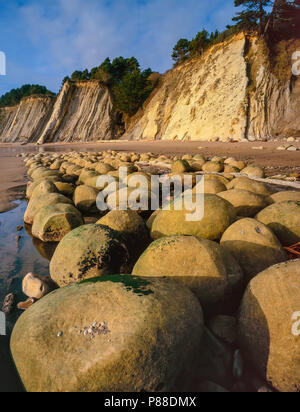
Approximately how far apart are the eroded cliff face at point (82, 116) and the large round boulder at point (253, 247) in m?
33.6

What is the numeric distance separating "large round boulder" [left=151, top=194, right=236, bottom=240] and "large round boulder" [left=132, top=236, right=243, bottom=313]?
516 millimetres

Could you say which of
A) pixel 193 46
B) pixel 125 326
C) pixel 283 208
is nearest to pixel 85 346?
pixel 125 326

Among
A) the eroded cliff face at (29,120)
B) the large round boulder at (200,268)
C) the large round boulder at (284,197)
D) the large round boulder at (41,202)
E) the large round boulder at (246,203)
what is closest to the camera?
the large round boulder at (200,268)

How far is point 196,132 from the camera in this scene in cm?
1958

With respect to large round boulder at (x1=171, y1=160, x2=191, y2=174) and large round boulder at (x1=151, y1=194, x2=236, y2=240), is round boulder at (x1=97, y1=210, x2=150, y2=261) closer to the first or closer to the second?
large round boulder at (x1=151, y1=194, x2=236, y2=240)

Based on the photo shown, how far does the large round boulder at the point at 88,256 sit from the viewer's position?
193 centimetres

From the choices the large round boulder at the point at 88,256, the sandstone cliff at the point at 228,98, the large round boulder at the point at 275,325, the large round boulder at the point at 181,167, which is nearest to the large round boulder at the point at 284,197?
the large round boulder at the point at 275,325

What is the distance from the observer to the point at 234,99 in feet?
60.1

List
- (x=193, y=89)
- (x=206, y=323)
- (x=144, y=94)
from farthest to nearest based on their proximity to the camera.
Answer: (x=144, y=94) → (x=193, y=89) → (x=206, y=323)

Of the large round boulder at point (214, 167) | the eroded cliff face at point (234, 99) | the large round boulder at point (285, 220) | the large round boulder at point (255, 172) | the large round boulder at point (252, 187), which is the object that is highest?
the eroded cliff face at point (234, 99)

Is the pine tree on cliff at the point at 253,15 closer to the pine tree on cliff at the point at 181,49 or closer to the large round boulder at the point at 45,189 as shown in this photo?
the pine tree on cliff at the point at 181,49

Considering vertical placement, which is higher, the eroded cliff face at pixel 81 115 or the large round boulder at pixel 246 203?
the eroded cliff face at pixel 81 115

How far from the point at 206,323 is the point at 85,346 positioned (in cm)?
72
